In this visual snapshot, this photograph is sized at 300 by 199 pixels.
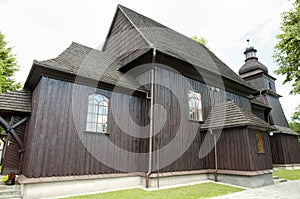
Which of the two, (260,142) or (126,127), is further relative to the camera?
(260,142)

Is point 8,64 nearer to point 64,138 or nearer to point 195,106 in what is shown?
point 64,138

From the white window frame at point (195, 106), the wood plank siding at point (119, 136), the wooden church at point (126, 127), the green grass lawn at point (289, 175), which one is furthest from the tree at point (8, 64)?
the green grass lawn at point (289, 175)

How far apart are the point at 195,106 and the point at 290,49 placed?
4654 millimetres

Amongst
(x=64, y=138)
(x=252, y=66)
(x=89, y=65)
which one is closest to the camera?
(x=64, y=138)

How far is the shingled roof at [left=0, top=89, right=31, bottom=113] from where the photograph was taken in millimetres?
7253

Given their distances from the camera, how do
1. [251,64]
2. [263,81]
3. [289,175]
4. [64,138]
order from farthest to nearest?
[251,64] < [263,81] < [289,175] < [64,138]

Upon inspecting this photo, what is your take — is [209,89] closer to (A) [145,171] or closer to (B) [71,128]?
(A) [145,171]

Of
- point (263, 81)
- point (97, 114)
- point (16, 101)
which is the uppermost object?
point (263, 81)

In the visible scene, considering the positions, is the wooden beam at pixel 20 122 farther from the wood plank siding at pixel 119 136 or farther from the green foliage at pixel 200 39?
the green foliage at pixel 200 39

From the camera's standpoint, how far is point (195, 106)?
33.7 ft

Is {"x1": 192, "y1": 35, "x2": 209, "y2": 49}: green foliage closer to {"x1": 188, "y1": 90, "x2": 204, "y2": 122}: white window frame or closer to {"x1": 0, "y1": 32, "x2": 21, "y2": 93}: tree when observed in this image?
{"x1": 188, "y1": 90, "x2": 204, "y2": 122}: white window frame

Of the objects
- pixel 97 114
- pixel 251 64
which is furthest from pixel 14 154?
pixel 251 64

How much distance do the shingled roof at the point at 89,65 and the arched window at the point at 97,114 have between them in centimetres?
79

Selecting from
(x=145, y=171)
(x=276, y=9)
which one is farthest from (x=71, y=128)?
(x=276, y=9)
